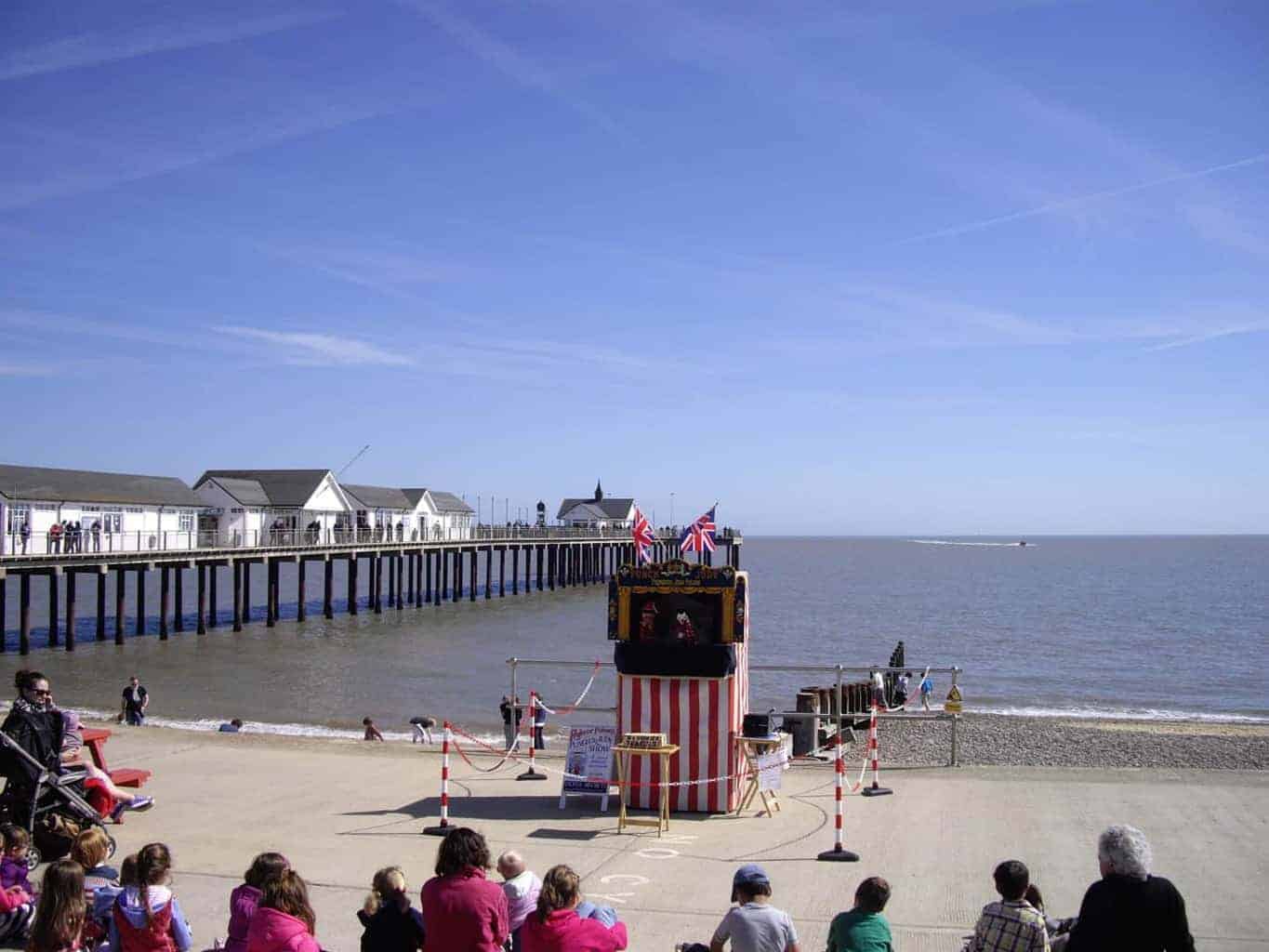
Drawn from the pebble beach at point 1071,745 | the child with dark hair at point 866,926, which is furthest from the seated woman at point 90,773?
the pebble beach at point 1071,745

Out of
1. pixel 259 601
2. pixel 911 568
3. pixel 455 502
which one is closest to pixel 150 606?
pixel 259 601

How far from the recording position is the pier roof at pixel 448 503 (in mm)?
77250

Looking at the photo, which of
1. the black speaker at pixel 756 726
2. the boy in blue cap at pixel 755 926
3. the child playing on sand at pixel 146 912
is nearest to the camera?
the boy in blue cap at pixel 755 926

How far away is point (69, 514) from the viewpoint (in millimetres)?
40844

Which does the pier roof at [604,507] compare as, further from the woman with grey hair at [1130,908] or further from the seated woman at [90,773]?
the woman with grey hair at [1130,908]

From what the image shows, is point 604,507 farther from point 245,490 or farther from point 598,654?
point 598,654

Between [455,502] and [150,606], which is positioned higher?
[455,502]

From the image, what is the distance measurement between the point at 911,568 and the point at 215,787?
12853 centimetres

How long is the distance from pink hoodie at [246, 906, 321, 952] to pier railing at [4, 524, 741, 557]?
34037 mm

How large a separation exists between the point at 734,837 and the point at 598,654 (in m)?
32.8

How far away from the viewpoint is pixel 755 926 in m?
5.79

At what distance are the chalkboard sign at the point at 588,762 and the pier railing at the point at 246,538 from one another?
29048mm

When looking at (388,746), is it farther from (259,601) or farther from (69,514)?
(259,601)

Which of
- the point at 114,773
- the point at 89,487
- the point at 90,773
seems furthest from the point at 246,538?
the point at 90,773
